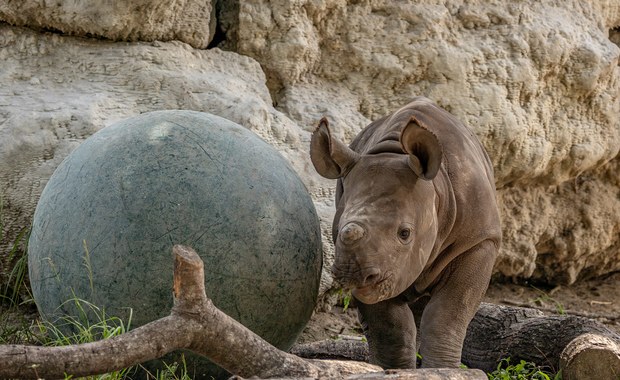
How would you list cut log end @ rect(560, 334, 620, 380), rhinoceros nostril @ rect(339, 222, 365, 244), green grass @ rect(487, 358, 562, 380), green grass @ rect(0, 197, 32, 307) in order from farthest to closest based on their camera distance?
1. green grass @ rect(0, 197, 32, 307)
2. green grass @ rect(487, 358, 562, 380)
3. cut log end @ rect(560, 334, 620, 380)
4. rhinoceros nostril @ rect(339, 222, 365, 244)

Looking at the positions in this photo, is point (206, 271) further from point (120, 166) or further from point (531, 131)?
point (531, 131)

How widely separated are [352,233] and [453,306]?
38.0 inches

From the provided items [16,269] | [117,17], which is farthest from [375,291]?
[117,17]

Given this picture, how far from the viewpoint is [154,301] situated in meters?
5.21

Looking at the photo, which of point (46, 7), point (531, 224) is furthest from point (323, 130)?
point (531, 224)

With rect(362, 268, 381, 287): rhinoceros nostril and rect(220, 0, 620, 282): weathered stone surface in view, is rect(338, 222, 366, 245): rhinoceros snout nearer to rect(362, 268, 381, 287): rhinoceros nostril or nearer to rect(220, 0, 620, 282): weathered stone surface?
rect(362, 268, 381, 287): rhinoceros nostril

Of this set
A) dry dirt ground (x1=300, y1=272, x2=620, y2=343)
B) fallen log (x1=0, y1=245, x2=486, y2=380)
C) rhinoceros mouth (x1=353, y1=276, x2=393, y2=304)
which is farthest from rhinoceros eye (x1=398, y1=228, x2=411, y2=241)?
dry dirt ground (x1=300, y1=272, x2=620, y2=343)

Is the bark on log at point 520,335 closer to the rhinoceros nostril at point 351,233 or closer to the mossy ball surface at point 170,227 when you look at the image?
the mossy ball surface at point 170,227

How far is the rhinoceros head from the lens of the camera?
17.0 ft

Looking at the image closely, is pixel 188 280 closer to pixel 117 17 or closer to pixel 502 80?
Answer: pixel 117 17

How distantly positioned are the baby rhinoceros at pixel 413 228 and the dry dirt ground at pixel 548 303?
1650 millimetres

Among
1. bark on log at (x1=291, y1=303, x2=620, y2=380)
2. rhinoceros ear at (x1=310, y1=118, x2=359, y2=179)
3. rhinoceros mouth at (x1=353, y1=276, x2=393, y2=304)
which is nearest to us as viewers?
rhinoceros mouth at (x1=353, y1=276, x2=393, y2=304)

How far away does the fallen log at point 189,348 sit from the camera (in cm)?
395

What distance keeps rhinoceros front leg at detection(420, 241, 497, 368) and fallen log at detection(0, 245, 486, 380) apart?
72 cm
